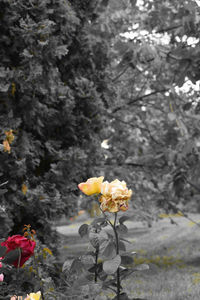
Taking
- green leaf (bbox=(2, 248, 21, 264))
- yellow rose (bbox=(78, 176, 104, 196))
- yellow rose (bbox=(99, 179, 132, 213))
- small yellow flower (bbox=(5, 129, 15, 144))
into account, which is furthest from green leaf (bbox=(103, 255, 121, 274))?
small yellow flower (bbox=(5, 129, 15, 144))

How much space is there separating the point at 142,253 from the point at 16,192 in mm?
4340

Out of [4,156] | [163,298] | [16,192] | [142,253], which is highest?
[4,156]

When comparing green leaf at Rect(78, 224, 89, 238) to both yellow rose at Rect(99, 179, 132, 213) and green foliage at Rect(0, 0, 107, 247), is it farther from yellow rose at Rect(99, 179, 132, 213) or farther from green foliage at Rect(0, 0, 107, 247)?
green foliage at Rect(0, 0, 107, 247)

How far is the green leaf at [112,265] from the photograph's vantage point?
78.6 inches

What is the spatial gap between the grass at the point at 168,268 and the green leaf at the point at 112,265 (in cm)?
29

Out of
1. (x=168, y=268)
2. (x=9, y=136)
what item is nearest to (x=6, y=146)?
(x=9, y=136)

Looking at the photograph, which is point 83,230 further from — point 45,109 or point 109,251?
point 45,109

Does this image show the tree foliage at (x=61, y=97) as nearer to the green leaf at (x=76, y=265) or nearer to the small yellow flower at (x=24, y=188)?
the small yellow flower at (x=24, y=188)

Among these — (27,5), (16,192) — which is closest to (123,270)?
(16,192)

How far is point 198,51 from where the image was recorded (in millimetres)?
3764

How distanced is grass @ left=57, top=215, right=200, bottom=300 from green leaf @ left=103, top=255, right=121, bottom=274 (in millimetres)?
291

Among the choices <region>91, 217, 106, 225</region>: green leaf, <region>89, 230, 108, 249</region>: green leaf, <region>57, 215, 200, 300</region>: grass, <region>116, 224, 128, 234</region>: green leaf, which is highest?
<region>91, 217, 106, 225</region>: green leaf

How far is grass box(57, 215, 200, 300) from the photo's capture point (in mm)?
4062

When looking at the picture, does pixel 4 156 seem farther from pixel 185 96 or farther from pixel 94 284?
pixel 185 96
